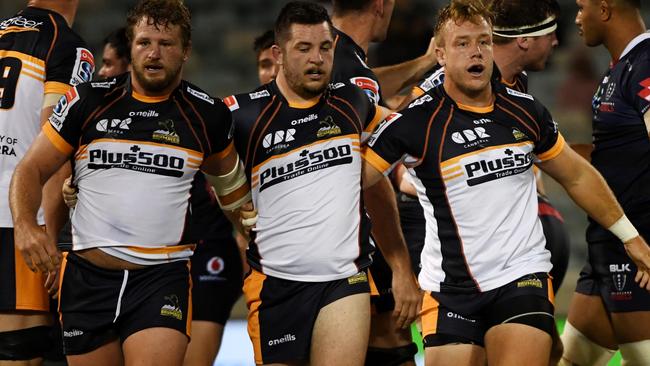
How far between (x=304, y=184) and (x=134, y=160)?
89 centimetres

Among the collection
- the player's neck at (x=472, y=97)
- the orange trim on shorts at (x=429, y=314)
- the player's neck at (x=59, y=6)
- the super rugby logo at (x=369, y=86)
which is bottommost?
the orange trim on shorts at (x=429, y=314)

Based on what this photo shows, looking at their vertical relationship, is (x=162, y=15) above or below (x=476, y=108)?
above

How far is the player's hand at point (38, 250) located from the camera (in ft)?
18.8

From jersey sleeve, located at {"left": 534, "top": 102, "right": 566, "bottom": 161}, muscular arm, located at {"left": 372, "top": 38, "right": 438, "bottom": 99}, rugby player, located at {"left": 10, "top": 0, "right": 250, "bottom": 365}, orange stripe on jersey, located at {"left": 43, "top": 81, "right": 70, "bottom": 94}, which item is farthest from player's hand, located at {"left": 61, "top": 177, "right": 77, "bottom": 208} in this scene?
muscular arm, located at {"left": 372, "top": 38, "right": 438, "bottom": 99}

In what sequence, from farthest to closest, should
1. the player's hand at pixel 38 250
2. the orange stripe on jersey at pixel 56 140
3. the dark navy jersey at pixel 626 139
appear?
the dark navy jersey at pixel 626 139
the orange stripe on jersey at pixel 56 140
the player's hand at pixel 38 250

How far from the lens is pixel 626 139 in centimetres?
710

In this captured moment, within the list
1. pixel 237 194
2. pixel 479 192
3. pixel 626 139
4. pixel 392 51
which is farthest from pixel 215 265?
pixel 392 51

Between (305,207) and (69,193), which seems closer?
(305,207)

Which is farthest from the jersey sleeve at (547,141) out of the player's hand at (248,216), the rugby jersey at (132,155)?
the rugby jersey at (132,155)

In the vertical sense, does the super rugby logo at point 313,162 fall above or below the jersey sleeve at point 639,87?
below

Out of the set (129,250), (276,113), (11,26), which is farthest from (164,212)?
(11,26)

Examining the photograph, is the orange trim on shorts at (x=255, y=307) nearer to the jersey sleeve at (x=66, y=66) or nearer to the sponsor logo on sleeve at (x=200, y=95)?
the sponsor logo on sleeve at (x=200, y=95)

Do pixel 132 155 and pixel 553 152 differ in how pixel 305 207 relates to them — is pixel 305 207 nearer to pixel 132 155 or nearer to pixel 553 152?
pixel 132 155

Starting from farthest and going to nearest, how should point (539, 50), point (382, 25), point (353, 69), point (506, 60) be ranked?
point (382, 25) → point (539, 50) → point (506, 60) → point (353, 69)
